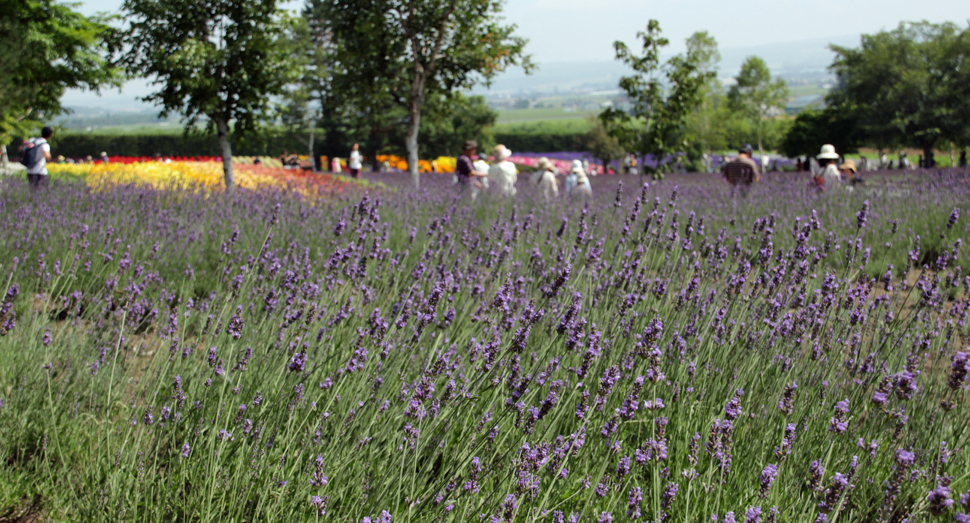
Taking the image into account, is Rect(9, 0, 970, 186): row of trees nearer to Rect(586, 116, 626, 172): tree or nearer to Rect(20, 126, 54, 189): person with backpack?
Rect(20, 126, 54, 189): person with backpack

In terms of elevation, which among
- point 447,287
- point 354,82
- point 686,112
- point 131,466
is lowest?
point 131,466

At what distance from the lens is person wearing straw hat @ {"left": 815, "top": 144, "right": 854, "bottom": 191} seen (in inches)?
340

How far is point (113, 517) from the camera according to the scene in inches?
67.0

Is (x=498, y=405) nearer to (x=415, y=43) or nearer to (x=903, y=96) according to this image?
(x=415, y=43)

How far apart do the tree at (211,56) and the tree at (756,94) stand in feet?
179

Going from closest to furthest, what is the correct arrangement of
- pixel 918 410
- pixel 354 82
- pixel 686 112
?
pixel 918 410 → pixel 686 112 → pixel 354 82

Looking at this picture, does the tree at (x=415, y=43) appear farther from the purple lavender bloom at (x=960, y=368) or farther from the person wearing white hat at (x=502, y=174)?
the purple lavender bloom at (x=960, y=368)

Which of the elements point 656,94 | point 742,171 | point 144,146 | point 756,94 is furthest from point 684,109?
point 756,94

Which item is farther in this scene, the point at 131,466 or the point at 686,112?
the point at 686,112

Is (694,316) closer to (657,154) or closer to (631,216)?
(631,216)

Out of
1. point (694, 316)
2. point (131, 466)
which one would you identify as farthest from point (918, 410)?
point (131, 466)

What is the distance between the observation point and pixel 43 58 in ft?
60.2

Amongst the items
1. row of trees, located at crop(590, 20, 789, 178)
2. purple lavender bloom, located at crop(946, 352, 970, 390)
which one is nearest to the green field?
row of trees, located at crop(590, 20, 789, 178)

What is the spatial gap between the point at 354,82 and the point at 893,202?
1092 centimetres
